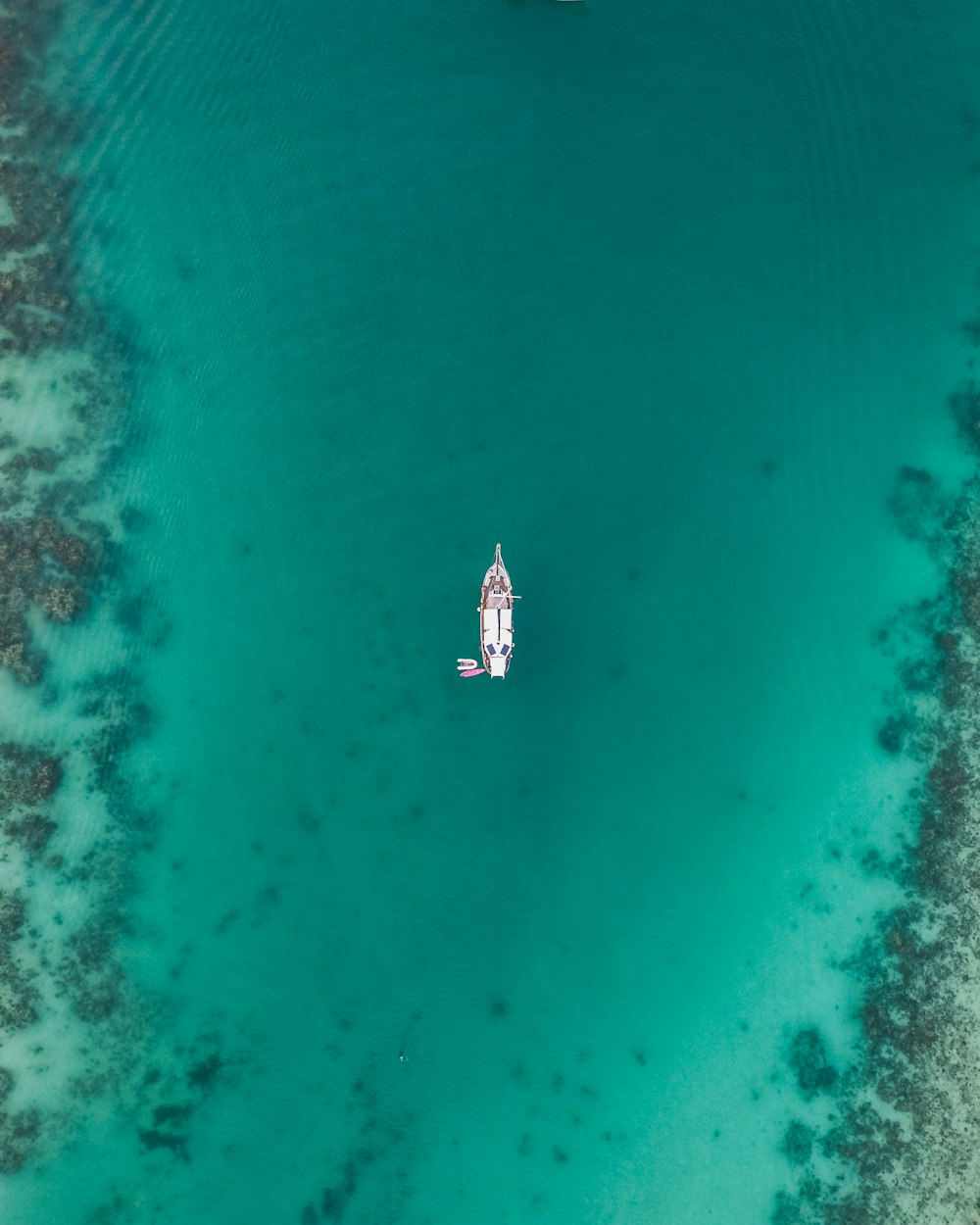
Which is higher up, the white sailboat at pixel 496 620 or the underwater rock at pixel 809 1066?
the white sailboat at pixel 496 620

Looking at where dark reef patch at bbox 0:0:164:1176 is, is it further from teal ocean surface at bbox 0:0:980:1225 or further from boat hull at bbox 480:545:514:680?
boat hull at bbox 480:545:514:680

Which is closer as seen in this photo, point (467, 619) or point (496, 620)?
point (496, 620)

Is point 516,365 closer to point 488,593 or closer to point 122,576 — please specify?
point 488,593

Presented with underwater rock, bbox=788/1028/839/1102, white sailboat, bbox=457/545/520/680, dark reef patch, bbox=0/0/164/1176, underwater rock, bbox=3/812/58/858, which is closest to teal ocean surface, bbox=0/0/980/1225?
underwater rock, bbox=788/1028/839/1102

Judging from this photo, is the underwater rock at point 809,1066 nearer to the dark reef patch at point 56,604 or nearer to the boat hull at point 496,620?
the boat hull at point 496,620

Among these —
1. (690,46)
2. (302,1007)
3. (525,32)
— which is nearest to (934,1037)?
(302,1007)

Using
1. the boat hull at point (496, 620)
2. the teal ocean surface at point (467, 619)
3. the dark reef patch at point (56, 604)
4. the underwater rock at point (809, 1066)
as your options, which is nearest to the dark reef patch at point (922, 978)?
the underwater rock at point (809, 1066)

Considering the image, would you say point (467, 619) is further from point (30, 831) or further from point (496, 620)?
point (30, 831)

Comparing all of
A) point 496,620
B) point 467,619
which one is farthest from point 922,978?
point 467,619
